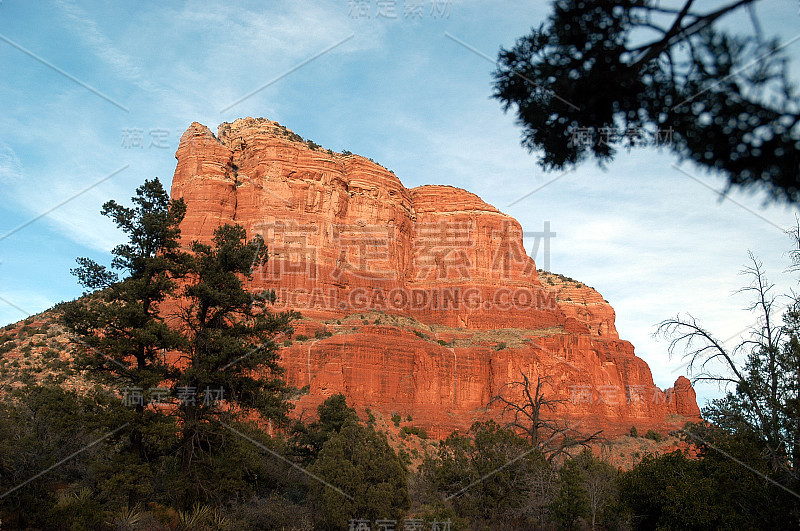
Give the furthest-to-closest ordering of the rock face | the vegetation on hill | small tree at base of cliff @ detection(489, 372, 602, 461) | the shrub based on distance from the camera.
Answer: the rock face → the shrub → small tree at base of cliff @ detection(489, 372, 602, 461) → the vegetation on hill

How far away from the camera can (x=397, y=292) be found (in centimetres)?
8412

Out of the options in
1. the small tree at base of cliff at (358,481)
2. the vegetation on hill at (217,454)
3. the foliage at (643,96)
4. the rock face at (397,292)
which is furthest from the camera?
the rock face at (397,292)

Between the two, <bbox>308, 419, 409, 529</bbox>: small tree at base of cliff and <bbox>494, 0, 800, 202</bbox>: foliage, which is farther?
<bbox>308, 419, 409, 529</bbox>: small tree at base of cliff

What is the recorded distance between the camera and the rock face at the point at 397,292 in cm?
6400

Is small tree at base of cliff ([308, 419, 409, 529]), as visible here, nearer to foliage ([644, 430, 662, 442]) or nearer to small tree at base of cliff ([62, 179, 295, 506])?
small tree at base of cliff ([62, 179, 295, 506])

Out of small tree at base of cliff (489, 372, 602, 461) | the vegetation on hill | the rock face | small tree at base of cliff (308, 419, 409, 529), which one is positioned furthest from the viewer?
the rock face

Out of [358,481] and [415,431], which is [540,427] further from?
[415,431]

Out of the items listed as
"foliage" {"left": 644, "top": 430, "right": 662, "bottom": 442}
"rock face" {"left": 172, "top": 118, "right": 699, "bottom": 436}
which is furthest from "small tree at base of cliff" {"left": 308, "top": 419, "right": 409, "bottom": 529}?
"foliage" {"left": 644, "top": 430, "right": 662, "bottom": 442}

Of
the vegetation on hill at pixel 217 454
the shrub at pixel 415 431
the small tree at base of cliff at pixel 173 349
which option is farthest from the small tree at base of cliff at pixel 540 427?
the shrub at pixel 415 431

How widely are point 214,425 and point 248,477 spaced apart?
6.45 metres

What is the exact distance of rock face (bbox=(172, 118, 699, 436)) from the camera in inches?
2520

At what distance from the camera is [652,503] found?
19938 millimetres

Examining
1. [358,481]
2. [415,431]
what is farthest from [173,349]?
[415,431]

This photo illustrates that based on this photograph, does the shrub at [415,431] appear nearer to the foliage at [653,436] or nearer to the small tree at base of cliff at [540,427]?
the small tree at base of cliff at [540,427]
